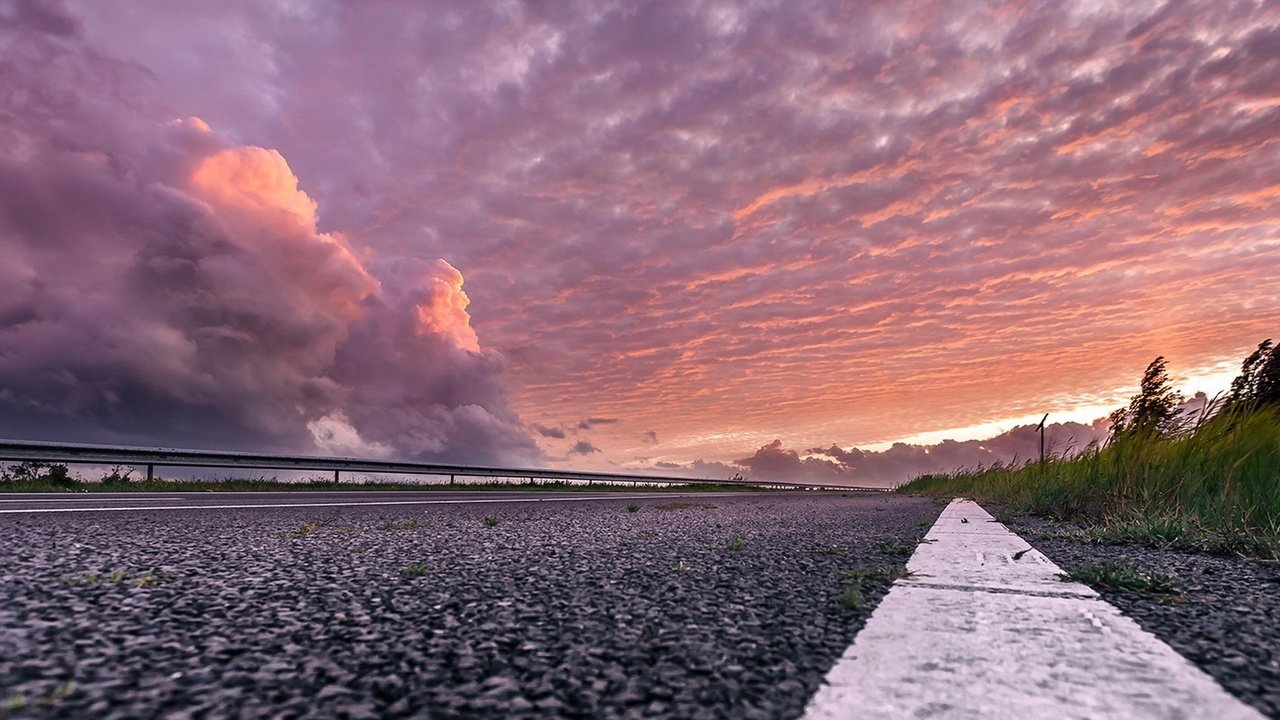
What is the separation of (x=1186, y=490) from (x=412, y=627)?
8.02 metres

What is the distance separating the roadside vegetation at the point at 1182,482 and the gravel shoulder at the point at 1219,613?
683 mm

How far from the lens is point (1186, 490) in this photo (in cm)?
717

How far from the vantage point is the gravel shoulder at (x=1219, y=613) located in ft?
6.66

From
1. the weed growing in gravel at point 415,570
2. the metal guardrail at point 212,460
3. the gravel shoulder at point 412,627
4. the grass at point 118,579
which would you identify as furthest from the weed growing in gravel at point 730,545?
the metal guardrail at point 212,460

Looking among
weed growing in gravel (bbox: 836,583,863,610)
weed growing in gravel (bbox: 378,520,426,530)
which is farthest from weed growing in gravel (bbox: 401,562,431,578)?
weed growing in gravel (bbox: 378,520,426,530)

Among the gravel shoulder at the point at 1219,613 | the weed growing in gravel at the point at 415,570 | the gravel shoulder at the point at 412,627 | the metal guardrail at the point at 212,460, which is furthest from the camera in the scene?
the metal guardrail at the point at 212,460

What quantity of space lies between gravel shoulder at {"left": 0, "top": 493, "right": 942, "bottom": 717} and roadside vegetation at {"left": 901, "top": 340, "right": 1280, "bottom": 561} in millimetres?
2802

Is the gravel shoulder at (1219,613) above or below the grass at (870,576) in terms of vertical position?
below

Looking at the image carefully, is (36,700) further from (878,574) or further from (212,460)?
(212,460)

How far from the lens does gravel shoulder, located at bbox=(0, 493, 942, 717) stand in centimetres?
174

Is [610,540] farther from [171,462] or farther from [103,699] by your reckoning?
[171,462]

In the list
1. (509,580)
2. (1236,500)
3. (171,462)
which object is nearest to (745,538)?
(509,580)

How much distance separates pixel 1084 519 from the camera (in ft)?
26.4

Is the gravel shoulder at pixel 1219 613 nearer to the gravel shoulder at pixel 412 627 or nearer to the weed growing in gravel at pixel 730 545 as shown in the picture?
the gravel shoulder at pixel 412 627
